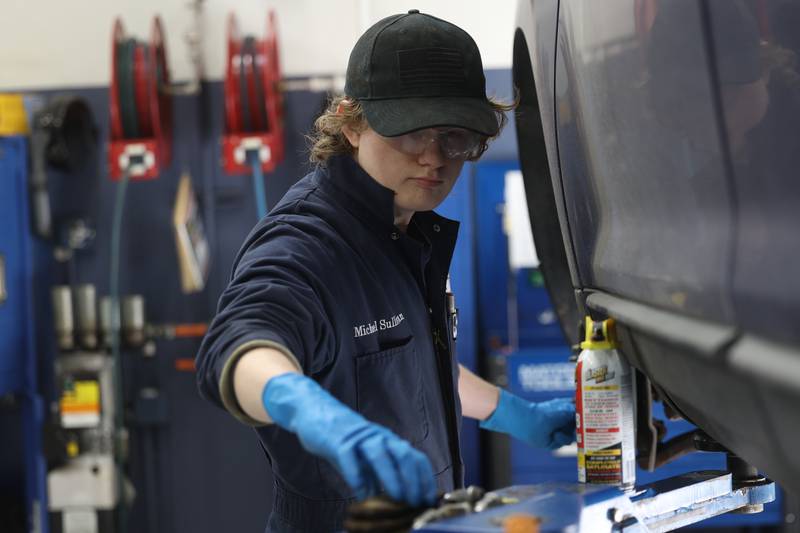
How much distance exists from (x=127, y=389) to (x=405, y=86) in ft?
10.5

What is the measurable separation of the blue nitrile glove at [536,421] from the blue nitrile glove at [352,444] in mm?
980

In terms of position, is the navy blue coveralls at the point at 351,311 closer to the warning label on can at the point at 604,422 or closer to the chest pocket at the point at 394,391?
the chest pocket at the point at 394,391

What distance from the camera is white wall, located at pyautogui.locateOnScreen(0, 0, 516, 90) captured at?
13.8ft

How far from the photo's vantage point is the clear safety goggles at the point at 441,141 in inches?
54.7

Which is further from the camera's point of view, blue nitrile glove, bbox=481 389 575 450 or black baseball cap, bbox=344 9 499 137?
blue nitrile glove, bbox=481 389 575 450

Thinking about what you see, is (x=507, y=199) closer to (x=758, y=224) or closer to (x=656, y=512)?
(x=656, y=512)

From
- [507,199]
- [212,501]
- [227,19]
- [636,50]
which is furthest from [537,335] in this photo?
[636,50]

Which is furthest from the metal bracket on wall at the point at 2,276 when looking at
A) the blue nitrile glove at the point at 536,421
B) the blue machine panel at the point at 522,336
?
the blue nitrile glove at the point at 536,421

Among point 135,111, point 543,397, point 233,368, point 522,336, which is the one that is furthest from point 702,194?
point 135,111

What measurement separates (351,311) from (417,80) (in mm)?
358

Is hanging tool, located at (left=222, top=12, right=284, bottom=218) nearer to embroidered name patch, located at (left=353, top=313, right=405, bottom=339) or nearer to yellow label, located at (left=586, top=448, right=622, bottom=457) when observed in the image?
embroidered name patch, located at (left=353, top=313, right=405, bottom=339)

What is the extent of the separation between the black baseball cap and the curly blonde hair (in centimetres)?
4

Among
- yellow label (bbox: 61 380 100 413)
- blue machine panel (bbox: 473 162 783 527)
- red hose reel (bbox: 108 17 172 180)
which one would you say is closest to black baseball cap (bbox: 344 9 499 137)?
blue machine panel (bbox: 473 162 783 527)

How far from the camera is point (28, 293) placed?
12.4ft
